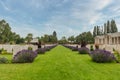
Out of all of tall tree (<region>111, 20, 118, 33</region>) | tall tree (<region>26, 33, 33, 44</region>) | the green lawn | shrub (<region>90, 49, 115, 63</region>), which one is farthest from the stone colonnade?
the green lawn

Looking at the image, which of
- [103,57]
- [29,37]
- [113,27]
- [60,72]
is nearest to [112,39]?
[113,27]

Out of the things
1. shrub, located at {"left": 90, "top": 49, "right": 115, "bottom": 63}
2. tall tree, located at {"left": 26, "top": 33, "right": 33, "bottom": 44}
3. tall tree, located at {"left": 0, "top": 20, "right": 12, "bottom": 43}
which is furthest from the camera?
tall tree, located at {"left": 26, "top": 33, "right": 33, "bottom": 44}

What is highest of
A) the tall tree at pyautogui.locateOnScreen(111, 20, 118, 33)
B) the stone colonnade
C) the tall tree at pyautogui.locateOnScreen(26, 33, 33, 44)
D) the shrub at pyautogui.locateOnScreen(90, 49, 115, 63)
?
the tall tree at pyautogui.locateOnScreen(111, 20, 118, 33)

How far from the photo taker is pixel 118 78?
325 inches

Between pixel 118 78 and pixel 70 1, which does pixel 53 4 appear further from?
pixel 118 78

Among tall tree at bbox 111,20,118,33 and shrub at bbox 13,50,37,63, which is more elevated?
tall tree at bbox 111,20,118,33

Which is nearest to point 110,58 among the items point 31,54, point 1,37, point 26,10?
point 31,54

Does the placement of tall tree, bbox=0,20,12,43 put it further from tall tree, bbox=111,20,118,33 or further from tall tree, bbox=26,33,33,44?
tall tree, bbox=111,20,118,33

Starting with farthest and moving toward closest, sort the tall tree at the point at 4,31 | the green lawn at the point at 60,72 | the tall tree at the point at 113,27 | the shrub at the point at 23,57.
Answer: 1. the tall tree at the point at 113,27
2. the tall tree at the point at 4,31
3. the shrub at the point at 23,57
4. the green lawn at the point at 60,72

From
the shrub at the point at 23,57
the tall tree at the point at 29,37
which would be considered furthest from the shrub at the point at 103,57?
the tall tree at the point at 29,37

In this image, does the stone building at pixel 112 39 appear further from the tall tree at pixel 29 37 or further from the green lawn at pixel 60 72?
the green lawn at pixel 60 72

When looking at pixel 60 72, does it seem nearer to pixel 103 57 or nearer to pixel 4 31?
pixel 103 57

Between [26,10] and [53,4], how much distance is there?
12.1 feet

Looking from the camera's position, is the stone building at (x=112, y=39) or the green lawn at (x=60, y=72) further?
the stone building at (x=112, y=39)
